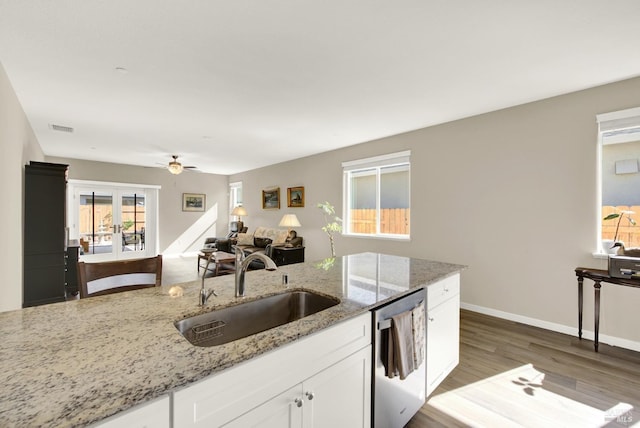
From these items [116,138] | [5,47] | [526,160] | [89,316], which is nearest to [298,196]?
[116,138]

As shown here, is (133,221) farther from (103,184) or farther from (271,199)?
(271,199)

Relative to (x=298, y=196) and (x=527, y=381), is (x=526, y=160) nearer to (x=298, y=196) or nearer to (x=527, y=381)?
(x=527, y=381)

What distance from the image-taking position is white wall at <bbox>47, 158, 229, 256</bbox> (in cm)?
714

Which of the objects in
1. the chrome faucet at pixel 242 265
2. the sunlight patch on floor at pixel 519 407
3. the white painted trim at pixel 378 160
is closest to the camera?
the chrome faucet at pixel 242 265

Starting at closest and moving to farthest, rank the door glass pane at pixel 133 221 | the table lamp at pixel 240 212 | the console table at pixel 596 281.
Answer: the console table at pixel 596 281
the door glass pane at pixel 133 221
the table lamp at pixel 240 212

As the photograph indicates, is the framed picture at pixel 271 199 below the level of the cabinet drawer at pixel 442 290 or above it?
above

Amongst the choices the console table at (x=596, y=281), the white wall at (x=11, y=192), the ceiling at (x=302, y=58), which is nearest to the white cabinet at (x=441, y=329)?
the console table at (x=596, y=281)

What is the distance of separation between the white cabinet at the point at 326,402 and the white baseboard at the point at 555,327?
2917mm

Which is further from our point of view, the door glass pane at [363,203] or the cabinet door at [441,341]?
the door glass pane at [363,203]

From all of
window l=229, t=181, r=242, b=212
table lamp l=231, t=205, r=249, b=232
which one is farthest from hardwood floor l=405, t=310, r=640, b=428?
window l=229, t=181, r=242, b=212

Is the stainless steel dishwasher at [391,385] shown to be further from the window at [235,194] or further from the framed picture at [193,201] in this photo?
the framed picture at [193,201]

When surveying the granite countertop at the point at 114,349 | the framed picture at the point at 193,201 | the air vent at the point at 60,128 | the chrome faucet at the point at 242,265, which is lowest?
the granite countertop at the point at 114,349

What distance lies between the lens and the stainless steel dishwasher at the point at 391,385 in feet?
4.66

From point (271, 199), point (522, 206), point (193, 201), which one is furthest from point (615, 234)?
point (193, 201)
